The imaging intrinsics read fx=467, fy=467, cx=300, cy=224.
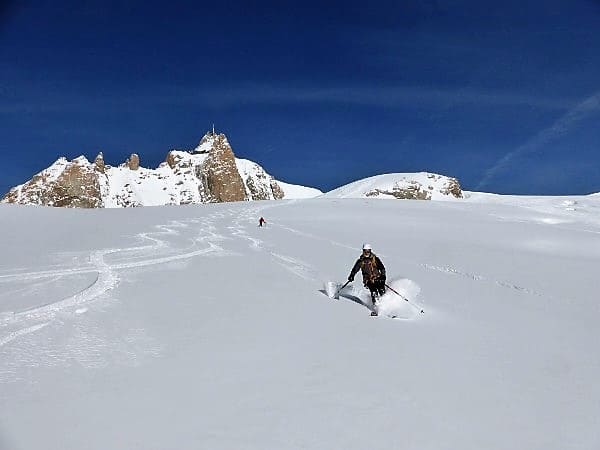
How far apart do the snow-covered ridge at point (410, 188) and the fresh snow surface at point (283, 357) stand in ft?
312

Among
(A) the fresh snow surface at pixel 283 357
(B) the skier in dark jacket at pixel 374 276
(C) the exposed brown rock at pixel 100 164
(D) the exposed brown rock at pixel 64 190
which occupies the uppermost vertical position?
(C) the exposed brown rock at pixel 100 164

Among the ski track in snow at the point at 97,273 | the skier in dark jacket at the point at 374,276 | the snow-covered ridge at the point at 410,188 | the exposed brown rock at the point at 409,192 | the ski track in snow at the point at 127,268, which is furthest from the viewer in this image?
the snow-covered ridge at the point at 410,188

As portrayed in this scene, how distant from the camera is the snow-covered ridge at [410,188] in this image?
107938 mm

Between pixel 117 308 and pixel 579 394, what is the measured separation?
22.2 feet

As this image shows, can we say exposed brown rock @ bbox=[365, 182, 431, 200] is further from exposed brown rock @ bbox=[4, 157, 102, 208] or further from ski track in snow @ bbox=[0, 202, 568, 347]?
exposed brown rock @ bbox=[4, 157, 102, 208]

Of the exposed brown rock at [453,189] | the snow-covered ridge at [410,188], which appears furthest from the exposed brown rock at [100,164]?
the exposed brown rock at [453,189]

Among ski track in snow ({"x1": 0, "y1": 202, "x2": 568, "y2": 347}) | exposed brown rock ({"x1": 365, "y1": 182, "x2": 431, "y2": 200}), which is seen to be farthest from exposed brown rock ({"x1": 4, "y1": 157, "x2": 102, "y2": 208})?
ski track in snow ({"x1": 0, "y1": 202, "x2": 568, "y2": 347})

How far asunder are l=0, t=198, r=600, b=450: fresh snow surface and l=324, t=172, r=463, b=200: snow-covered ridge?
312 ft

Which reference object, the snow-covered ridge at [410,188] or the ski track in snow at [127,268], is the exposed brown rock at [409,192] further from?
the ski track in snow at [127,268]

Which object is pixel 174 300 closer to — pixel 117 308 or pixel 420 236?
pixel 117 308

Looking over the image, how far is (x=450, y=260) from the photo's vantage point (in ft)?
53.6

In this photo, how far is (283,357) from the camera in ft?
19.7

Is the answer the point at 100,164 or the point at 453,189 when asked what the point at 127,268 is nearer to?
the point at 453,189

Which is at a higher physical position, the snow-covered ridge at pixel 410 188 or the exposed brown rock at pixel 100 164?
the exposed brown rock at pixel 100 164
